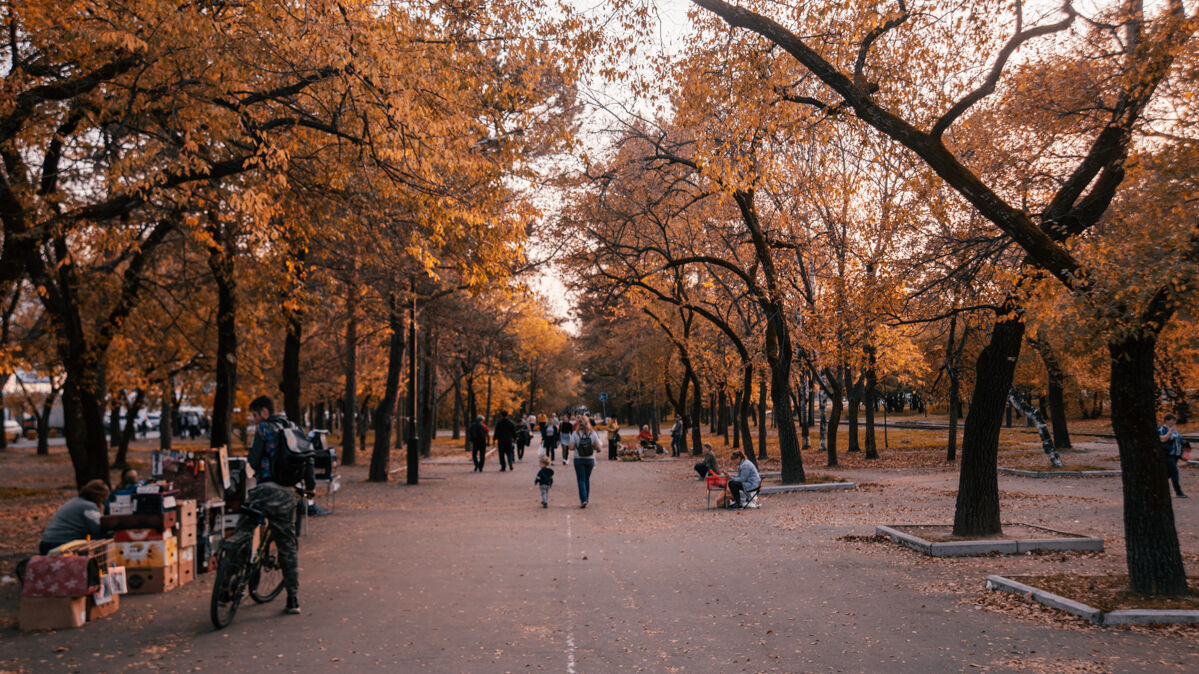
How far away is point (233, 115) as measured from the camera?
10414 mm

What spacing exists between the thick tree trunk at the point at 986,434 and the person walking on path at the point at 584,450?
23.5 feet

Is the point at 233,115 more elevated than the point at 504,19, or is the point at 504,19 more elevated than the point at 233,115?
the point at 504,19

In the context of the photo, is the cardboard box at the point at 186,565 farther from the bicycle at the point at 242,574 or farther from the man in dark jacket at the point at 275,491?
the man in dark jacket at the point at 275,491

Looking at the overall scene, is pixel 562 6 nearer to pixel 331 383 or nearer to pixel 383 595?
pixel 383 595

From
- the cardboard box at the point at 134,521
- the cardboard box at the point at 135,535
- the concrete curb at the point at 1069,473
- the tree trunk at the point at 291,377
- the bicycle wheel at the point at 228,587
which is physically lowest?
the concrete curb at the point at 1069,473

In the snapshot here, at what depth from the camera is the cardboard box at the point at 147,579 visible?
30.1ft

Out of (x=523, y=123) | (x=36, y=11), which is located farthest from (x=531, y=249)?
(x=36, y=11)

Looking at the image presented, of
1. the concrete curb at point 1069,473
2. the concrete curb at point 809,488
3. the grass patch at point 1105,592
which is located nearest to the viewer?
the grass patch at point 1105,592

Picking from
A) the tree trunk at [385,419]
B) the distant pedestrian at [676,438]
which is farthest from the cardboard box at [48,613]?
the distant pedestrian at [676,438]

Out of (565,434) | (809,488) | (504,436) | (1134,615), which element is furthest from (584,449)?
(565,434)

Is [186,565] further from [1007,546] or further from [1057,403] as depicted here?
[1057,403]

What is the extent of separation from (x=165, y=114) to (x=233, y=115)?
100 centimetres

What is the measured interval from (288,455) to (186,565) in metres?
2.90

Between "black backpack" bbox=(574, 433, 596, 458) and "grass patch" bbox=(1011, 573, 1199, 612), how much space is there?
9399mm
